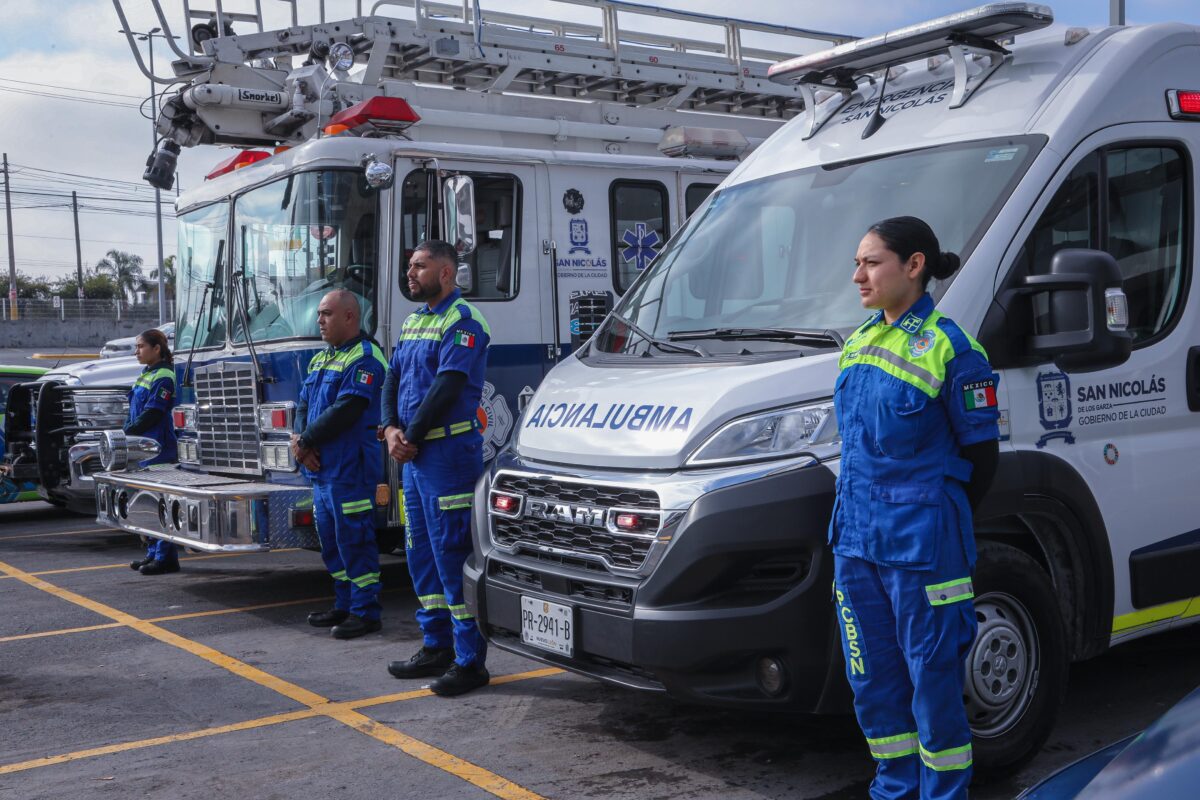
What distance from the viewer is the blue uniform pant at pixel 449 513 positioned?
18.4 feet

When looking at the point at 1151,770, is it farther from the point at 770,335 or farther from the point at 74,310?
the point at 74,310

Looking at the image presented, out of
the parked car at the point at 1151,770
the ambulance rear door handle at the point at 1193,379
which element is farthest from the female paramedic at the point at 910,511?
the ambulance rear door handle at the point at 1193,379

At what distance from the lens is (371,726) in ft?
17.3

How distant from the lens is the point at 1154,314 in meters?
4.84

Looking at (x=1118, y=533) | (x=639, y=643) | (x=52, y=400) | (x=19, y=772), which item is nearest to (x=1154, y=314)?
(x=1118, y=533)

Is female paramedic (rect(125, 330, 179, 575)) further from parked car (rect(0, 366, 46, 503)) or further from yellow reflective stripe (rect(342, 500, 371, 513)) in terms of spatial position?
yellow reflective stripe (rect(342, 500, 371, 513))

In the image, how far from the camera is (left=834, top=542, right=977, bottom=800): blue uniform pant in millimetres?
3605

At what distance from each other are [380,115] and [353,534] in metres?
2.46

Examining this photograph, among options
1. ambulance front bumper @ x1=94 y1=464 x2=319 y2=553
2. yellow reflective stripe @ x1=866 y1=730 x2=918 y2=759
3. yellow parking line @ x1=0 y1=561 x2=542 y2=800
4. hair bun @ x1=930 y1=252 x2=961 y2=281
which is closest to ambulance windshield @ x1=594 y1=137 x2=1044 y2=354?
hair bun @ x1=930 y1=252 x2=961 y2=281

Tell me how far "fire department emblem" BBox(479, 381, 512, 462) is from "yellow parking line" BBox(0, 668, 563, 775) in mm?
1947

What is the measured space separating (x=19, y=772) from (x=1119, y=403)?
4338 mm

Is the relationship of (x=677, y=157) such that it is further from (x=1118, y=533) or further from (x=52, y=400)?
(x=52, y=400)

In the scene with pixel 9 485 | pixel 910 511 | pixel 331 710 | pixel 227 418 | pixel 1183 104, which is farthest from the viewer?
pixel 9 485

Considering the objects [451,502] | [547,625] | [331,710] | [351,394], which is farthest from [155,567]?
[547,625]
